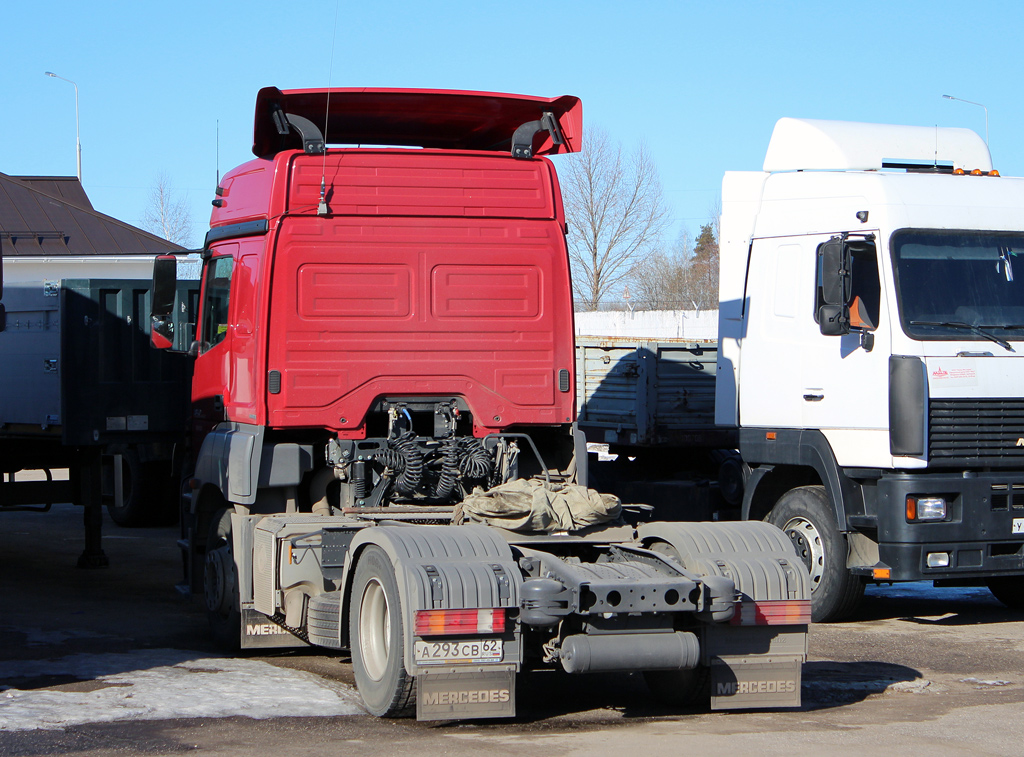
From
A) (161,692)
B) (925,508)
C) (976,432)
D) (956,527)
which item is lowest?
(161,692)

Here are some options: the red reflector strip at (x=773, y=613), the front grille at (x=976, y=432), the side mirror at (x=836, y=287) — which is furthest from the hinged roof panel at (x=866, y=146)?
the red reflector strip at (x=773, y=613)

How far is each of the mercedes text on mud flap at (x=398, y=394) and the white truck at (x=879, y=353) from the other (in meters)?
2.46

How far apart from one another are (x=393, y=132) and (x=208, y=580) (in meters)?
3.52

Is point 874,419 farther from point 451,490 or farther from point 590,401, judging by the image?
point 590,401

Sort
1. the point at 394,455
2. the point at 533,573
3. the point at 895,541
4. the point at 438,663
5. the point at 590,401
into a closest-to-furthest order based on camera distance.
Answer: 1. the point at 438,663
2. the point at 533,573
3. the point at 394,455
4. the point at 895,541
5. the point at 590,401

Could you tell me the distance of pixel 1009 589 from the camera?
1091 cm

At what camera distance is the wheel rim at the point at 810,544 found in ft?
33.1

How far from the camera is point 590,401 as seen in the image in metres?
14.7

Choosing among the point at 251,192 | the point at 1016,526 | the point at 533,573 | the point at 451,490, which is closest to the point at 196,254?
the point at 251,192

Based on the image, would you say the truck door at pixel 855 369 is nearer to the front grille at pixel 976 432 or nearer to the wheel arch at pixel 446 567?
the front grille at pixel 976 432

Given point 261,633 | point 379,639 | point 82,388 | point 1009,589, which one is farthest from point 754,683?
point 82,388

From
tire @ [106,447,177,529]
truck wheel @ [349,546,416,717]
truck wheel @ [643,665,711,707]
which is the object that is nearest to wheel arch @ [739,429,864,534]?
truck wheel @ [643,665,711,707]

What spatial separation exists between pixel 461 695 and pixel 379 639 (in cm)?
78

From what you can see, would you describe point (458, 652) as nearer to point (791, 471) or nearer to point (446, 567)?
point (446, 567)
